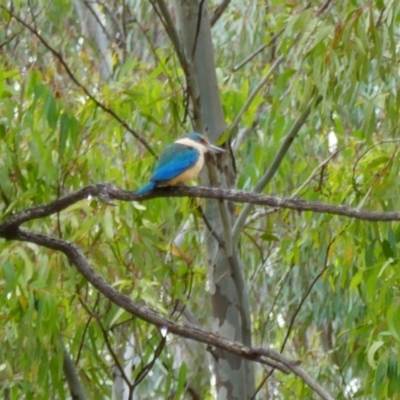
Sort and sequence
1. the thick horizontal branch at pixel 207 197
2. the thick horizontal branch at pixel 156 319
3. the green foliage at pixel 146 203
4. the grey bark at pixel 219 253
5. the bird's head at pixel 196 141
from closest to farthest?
the thick horizontal branch at pixel 156 319
the thick horizontal branch at pixel 207 197
the green foliage at pixel 146 203
the bird's head at pixel 196 141
the grey bark at pixel 219 253

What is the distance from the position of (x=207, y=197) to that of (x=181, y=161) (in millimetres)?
741

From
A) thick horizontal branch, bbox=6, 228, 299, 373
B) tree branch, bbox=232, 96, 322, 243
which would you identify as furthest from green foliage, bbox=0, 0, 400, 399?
thick horizontal branch, bbox=6, 228, 299, 373

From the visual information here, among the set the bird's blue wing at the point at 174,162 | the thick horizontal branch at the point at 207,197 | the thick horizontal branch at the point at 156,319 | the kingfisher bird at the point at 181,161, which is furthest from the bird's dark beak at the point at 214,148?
the thick horizontal branch at the point at 156,319

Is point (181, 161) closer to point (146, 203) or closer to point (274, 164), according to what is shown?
point (146, 203)

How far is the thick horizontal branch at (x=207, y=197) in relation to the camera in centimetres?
193

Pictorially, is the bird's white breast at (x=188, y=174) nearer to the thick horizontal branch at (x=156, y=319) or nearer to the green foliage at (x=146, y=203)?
the green foliage at (x=146, y=203)

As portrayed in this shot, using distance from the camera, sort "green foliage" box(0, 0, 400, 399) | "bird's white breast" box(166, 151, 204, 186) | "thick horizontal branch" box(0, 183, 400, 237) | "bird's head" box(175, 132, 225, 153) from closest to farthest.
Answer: "thick horizontal branch" box(0, 183, 400, 237), "green foliage" box(0, 0, 400, 399), "bird's white breast" box(166, 151, 204, 186), "bird's head" box(175, 132, 225, 153)

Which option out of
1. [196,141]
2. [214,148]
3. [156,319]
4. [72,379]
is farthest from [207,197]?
[72,379]

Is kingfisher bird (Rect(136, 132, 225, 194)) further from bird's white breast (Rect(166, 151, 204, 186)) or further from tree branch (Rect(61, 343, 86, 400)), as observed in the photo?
tree branch (Rect(61, 343, 86, 400))

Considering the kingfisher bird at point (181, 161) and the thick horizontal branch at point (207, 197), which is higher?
the kingfisher bird at point (181, 161)

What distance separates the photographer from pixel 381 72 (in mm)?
2648

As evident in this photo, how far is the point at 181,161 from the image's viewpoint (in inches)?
110

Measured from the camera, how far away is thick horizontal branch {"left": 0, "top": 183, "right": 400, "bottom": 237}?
6.35 feet

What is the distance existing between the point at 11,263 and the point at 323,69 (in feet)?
3.43
